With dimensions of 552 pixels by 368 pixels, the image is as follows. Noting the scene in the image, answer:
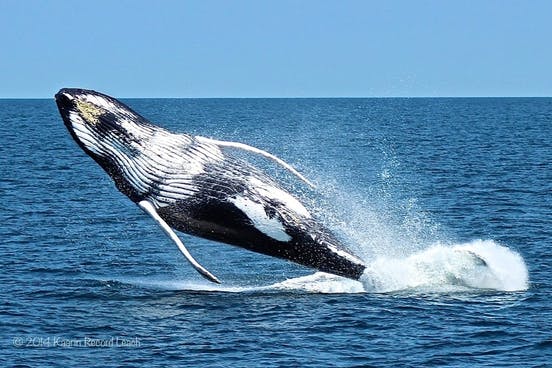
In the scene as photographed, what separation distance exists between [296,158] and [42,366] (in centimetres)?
5506

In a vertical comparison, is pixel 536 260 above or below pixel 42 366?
above

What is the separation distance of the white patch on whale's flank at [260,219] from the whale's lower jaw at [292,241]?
0.40 feet

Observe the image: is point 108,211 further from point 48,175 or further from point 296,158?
point 296,158

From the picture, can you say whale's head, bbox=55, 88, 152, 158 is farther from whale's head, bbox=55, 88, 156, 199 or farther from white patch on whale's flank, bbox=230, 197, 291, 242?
white patch on whale's flank, bbox=230, 197, 291, 242

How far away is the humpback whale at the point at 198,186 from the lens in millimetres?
22203

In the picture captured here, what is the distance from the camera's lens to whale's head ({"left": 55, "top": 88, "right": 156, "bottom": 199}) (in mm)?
22203

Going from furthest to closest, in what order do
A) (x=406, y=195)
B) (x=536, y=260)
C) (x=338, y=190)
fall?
(x=338, y=190), (x=406, y=195), (x=536, y=260)

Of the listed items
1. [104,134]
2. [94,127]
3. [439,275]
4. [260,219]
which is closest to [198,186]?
[260,219]

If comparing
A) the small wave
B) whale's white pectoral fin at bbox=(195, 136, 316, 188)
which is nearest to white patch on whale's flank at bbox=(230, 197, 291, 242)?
whale's white pectoral fin at bbox=(195, 136, 316, 188)

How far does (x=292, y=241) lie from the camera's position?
893 inches

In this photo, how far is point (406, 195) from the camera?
4956 centimetres

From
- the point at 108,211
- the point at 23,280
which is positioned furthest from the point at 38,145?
the point at 23,280

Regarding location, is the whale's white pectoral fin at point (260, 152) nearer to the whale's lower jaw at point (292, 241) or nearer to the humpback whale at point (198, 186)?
the humpback whale at point (198, 186)

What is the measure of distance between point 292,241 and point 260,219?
845mm
